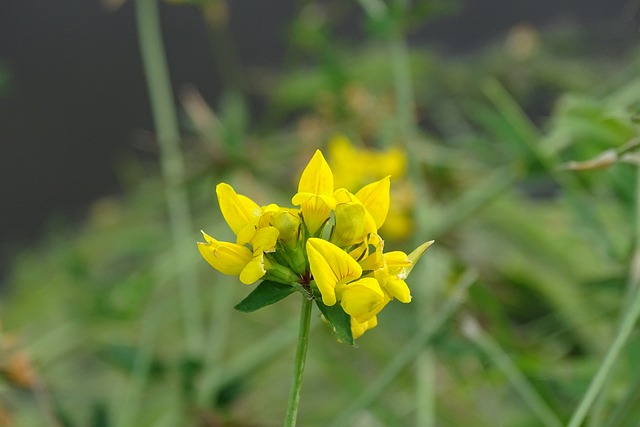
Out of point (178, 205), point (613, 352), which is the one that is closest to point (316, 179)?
point (613, 352)

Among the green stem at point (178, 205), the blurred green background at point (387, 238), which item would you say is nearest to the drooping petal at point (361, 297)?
the blurred green background at point (387, 238)

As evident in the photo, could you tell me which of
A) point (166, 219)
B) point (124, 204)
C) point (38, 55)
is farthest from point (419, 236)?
point (38, 55)

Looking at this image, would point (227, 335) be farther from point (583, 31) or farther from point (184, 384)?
point (583, 31)

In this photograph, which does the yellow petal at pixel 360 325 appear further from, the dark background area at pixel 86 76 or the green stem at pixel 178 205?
the dark background area at pixel 86 76

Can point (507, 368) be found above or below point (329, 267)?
below

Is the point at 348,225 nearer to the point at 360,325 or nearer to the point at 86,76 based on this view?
the point at 360,325
